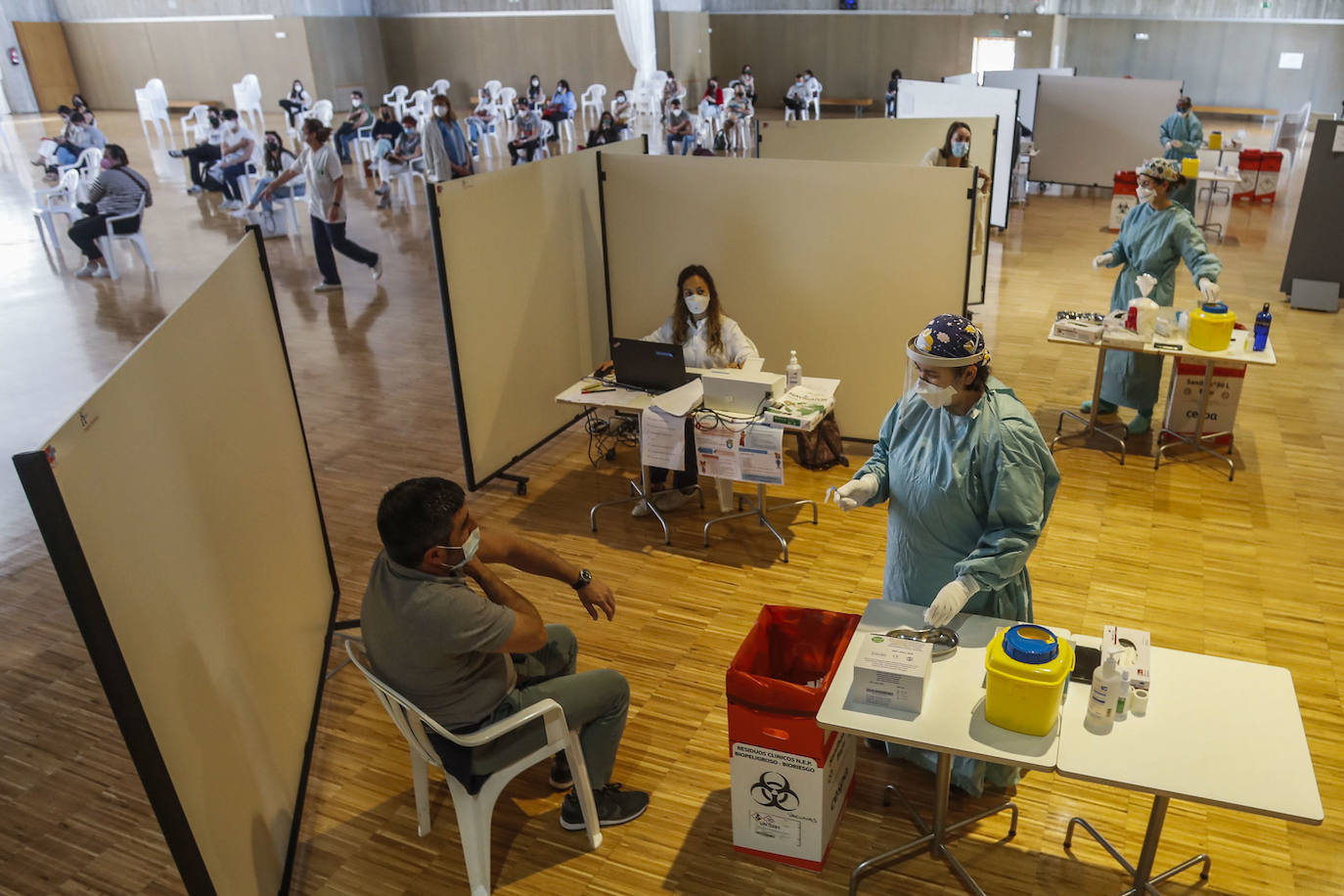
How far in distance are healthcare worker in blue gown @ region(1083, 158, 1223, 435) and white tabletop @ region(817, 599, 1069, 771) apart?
355 cm

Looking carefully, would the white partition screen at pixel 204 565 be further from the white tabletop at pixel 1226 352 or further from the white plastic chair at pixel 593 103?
the white plastic chair at pixel 593 103

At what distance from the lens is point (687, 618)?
14.0ft

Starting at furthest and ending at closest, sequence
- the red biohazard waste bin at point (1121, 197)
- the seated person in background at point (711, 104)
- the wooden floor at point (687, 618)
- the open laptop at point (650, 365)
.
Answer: the seated person in background at point (711, 104), the red biohazard waste bin at point (1121, 197), the open laptop at point (650, 365), the wooden floor at point (687, 618)

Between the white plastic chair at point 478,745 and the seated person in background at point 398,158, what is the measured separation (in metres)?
11.9

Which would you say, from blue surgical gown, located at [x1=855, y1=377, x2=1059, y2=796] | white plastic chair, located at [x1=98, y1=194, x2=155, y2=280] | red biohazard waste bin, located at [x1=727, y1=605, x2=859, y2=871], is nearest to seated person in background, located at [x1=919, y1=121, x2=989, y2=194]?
blue surgical gown, located at [x1=855, y1=377, x2=1059, y2=796]

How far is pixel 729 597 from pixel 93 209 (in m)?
9.00

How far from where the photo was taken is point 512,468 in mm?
5809

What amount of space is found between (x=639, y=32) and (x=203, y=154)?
8.42 metres

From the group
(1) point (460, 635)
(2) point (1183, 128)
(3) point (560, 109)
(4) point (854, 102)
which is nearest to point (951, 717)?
(1) point (460, 635)

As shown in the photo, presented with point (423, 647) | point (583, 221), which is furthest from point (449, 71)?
point (423, 647)

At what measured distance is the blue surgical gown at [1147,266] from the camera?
5383 millimetres

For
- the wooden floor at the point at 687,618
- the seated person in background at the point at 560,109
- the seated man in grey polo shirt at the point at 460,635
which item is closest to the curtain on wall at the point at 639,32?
the seated person in background at the point at 560,109

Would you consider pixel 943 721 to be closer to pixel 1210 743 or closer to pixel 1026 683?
pixel 1026 683

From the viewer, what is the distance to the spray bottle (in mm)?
2348
